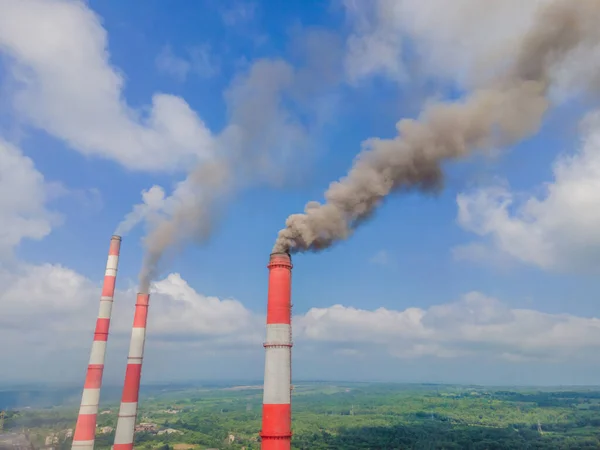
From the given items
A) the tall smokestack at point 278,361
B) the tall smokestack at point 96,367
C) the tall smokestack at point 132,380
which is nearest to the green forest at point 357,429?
the tall smokestack at point 96,367

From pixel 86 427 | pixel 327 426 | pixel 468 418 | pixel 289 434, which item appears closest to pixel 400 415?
pixel 468 418

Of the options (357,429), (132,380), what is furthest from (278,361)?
(357,429)

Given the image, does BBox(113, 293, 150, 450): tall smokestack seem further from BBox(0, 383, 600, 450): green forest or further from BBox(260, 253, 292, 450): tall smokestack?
BBox(0, 383, 600, 450): green forest

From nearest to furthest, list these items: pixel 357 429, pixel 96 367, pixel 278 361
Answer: pixel 278 361 < pixel 96 367 < pixel 357 429

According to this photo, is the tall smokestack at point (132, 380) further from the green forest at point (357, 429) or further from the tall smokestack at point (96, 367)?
the green forest at point (357, 429)

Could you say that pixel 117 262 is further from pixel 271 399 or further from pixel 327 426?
pixel 327 426

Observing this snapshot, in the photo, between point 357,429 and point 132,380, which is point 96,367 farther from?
point 357,429
